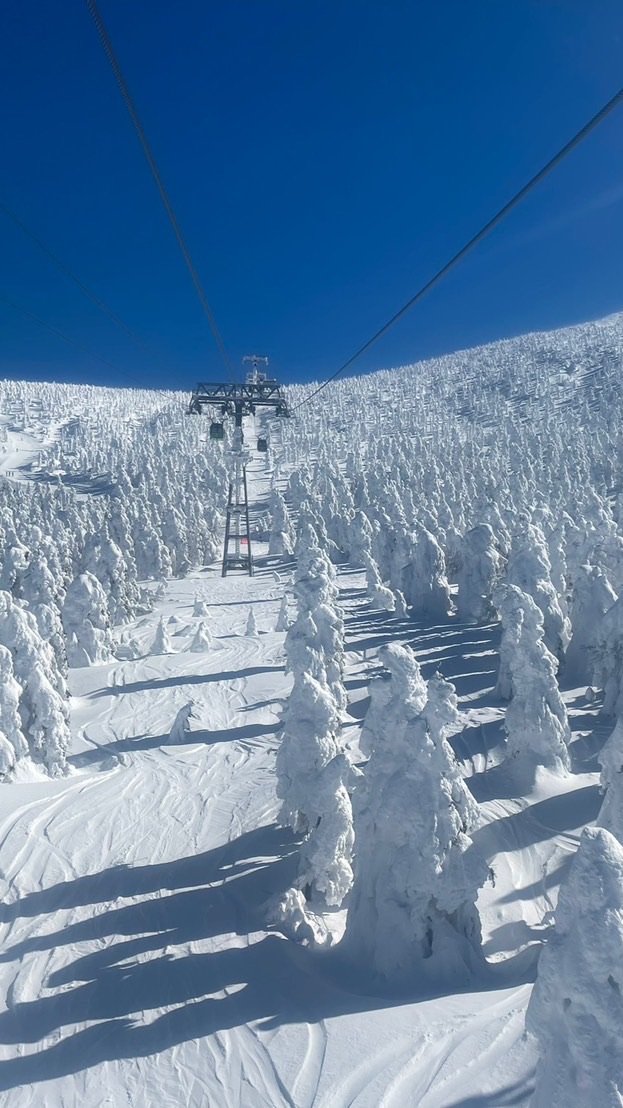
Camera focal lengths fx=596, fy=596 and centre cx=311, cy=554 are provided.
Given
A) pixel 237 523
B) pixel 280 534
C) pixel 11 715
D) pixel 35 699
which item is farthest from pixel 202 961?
pixel 280 534

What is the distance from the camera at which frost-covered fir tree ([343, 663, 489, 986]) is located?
1295 cm

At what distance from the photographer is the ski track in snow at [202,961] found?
1059 cm

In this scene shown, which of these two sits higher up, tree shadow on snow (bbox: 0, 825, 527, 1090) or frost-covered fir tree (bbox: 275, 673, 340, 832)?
frost-covered fir tree (bbox: 275, 673, 340, 832)

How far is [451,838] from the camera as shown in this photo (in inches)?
517

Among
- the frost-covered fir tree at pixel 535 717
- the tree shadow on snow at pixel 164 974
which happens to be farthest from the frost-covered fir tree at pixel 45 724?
the frost-covered fir tree at pixel 535 717

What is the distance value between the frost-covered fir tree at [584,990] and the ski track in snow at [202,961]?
13.9ft

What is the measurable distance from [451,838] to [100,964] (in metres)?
8.90

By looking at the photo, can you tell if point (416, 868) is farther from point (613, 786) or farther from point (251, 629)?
point (251, 629)

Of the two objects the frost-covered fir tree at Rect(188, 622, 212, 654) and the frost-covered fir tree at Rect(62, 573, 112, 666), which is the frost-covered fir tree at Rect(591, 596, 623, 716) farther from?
the frost-covered fir tree at Rect(62, 573, 112, 666)

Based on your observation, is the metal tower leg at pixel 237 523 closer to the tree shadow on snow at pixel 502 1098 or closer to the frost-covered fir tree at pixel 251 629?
the frost-covered fir tree at pixel 251 629

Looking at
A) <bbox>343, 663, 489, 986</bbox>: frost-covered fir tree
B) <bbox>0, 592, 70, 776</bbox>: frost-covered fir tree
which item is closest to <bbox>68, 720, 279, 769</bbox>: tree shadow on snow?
<bbox>0, 592, 70, 776</bbox>: frost-covered fir tree

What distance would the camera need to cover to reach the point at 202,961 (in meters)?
14.1

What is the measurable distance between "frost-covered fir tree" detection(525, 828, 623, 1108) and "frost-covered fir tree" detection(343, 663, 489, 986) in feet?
20.9

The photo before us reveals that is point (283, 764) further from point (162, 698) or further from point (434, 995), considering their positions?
point (162, 698)
